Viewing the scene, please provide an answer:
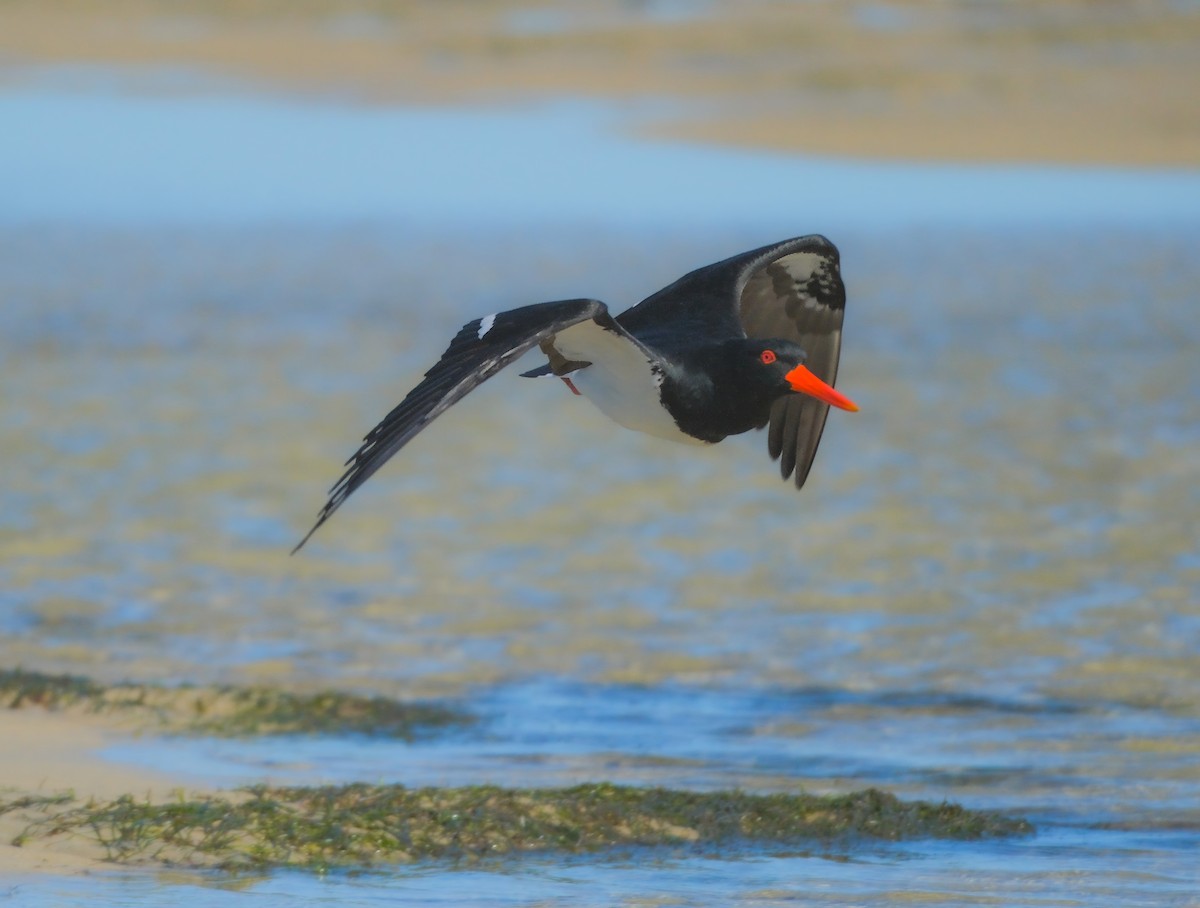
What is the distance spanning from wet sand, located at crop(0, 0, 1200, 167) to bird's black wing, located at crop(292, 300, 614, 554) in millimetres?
24108

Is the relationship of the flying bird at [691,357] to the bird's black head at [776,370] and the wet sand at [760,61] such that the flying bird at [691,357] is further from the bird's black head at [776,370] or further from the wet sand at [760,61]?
the wet sand at [760,61]

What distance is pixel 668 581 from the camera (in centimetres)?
1032

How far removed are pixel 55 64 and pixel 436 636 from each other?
2817 cm

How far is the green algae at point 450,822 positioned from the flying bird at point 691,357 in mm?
946

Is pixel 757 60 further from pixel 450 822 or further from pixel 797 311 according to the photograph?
pixel 450 822

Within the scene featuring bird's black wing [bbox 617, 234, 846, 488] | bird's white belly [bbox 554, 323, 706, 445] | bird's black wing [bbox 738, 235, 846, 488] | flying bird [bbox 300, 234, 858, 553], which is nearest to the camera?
flying bird [bbox 300, 234, 858, 553]

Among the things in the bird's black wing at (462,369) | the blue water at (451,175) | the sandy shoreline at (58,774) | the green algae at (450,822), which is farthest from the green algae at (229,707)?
the blue water at (451,175)

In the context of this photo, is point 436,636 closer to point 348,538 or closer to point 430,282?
point 348,538

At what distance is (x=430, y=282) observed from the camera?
2166 cm

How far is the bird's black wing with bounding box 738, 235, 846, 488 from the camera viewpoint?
323 inches

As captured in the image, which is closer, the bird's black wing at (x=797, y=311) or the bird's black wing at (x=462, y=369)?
the bird's black wing at (x=462, y=369)

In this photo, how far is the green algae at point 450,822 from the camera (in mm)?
5738

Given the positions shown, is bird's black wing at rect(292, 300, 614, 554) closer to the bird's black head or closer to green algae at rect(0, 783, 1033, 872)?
the bird's black head

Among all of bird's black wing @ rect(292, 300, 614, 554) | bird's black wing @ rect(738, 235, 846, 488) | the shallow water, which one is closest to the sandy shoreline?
the shallow water
